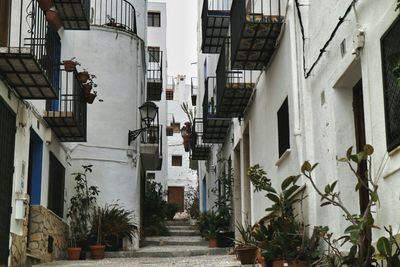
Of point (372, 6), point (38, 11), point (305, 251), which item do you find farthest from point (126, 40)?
point (372, 6)

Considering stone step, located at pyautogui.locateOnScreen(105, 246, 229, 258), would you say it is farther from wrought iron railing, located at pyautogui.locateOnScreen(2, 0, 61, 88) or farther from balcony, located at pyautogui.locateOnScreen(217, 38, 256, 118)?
wrought iron railing, located at pyautogui.locateOnScreen(2, 0, 61, 88)

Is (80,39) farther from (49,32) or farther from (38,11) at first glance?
(38,11)

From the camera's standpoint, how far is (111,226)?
53.0 ft

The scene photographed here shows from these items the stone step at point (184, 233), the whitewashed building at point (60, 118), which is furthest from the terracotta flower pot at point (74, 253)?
the stone step at point (184, 233)

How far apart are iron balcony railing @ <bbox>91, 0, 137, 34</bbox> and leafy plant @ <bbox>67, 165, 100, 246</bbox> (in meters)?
4.96

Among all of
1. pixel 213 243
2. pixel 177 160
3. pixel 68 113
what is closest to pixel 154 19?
pixel 177 160

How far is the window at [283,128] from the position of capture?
1050 centimetres

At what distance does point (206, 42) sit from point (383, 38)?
1223 centimetres

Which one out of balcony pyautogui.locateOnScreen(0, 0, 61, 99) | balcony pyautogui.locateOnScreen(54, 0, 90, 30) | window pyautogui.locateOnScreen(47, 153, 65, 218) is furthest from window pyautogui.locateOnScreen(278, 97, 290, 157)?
window pyautogui.locateOnScreen(47, 153, 65, 218)

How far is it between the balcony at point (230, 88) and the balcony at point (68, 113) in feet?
10.4

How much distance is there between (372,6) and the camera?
21.1 feet

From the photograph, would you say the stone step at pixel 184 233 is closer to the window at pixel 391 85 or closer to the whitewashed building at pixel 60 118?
the whitewashed building at pixel 60 118

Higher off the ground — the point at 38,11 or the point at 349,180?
the point at 38,11

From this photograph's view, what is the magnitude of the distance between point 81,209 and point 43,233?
3518mm
